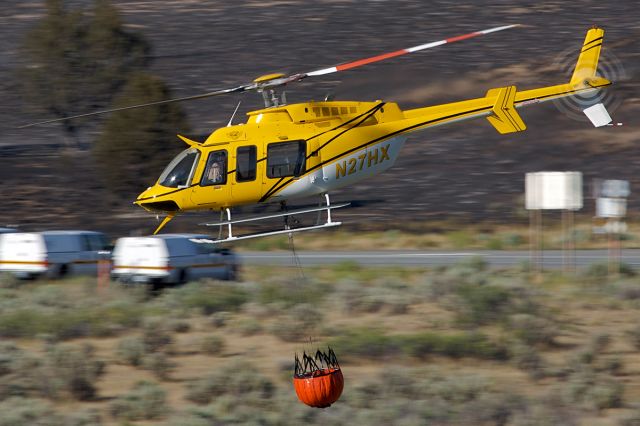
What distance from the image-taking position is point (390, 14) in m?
78.8

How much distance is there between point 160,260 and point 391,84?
35.8 meters

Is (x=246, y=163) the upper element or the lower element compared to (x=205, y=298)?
upper

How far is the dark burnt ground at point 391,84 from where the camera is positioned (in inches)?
2082

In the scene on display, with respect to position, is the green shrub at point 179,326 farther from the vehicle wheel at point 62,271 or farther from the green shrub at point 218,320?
the vehicle wheel at point 62,271

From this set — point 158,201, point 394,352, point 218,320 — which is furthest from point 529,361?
point 158,201

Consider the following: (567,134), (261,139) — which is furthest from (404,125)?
(567,134)

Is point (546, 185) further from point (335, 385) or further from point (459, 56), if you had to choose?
point (459, 56)

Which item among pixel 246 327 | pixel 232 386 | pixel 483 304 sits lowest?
pixel 232 386

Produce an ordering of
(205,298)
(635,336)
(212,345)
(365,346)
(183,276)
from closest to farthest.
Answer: (365,346)
(212,345)
(635,336)
(205,298)
(183,276)

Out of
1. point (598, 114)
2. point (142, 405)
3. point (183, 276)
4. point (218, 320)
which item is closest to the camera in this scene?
point (142, 405)

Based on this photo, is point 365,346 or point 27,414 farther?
point 365,346

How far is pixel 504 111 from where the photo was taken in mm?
18703

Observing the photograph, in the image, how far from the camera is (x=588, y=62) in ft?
65.0

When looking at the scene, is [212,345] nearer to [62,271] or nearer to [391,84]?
[62,271]
